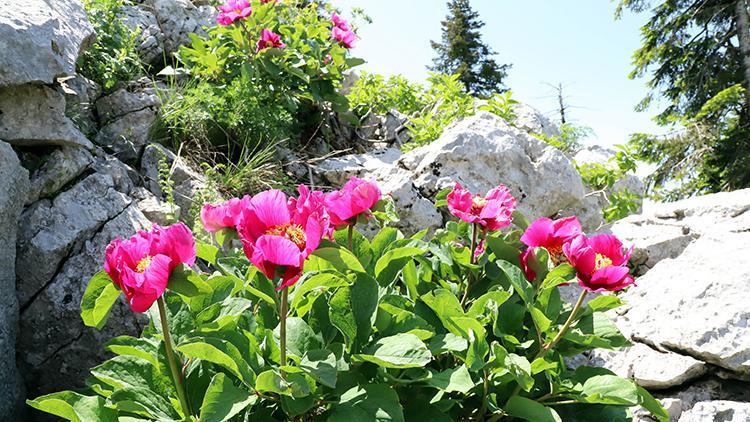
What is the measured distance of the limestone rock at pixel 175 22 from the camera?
17.9 ft

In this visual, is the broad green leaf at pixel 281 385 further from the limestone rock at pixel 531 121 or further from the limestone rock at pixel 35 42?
the limestone rock at pixel 531 121

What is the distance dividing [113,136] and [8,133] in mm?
1086

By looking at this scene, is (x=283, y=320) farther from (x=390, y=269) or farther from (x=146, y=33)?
(x=146, y=33)

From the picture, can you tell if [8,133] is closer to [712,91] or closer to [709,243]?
[709,243]

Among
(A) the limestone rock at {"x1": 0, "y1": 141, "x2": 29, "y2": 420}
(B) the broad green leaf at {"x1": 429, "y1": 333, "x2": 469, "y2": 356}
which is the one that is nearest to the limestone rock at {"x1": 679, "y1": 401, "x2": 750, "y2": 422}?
(B) the broad green leaf at {"x1": 429, "y1": 333, "x2": 469, "y2": 356}

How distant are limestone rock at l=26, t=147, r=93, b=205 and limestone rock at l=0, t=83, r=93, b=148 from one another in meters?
0.07

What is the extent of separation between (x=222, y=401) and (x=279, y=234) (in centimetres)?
43

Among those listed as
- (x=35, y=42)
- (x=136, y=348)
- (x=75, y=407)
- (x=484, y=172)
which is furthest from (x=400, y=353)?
(x=35, y=42)

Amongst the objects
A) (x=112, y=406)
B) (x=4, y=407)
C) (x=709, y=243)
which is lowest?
(x=4, y=407)

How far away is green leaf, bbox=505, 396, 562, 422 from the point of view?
154 cm

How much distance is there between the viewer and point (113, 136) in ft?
12.5

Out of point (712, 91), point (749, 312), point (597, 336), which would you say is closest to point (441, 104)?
point (749, 312)

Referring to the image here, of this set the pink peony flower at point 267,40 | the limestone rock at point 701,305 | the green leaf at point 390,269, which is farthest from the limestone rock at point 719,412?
the pink peony flower at point 267,40

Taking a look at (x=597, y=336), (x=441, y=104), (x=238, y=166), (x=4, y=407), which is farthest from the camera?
(x=441, y=104)
